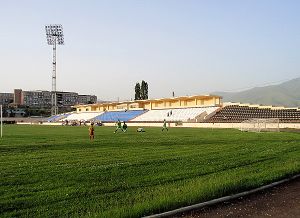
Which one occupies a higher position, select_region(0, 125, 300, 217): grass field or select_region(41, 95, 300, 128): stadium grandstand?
select_region(41, 95, 300, 128): stadium grandstand

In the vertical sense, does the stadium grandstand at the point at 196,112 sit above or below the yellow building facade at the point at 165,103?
below

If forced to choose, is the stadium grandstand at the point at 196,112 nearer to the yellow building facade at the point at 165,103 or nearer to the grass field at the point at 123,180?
the yellow building facade at the point at 165,103

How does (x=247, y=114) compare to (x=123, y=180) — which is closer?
(x=123, y=180)

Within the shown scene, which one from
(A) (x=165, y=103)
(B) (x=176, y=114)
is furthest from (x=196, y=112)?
(A) (x=165, y=103)

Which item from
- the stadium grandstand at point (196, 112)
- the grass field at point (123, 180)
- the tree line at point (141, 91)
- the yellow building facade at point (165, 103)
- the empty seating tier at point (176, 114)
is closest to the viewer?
the grass field at point (123, 180)

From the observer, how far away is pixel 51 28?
118000mm

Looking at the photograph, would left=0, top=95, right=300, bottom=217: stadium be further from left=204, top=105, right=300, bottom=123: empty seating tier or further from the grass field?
left=204, top=105, right=300, bottom=123: empty seating tier

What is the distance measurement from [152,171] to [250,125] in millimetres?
45200

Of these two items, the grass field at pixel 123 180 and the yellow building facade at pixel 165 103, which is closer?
the grass field at pixel 123 180

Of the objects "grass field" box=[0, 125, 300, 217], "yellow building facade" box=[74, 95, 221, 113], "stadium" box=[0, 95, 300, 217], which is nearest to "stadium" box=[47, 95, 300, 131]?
"yellow building facade" box=[74, 95, 221, 113]

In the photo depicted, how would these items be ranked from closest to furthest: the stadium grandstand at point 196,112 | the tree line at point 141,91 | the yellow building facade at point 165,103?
the stadium grandstand at point 196,112
the yellow building facade at point 165,103
the tree line at point 141,91

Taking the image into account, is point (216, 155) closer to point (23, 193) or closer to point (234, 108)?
point (23, 193)

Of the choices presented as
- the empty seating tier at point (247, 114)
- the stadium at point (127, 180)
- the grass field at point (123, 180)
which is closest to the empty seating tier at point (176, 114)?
the empty seating tier at point (247, 114)

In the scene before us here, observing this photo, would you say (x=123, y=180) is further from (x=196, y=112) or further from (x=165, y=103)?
(x=165, y=103)
